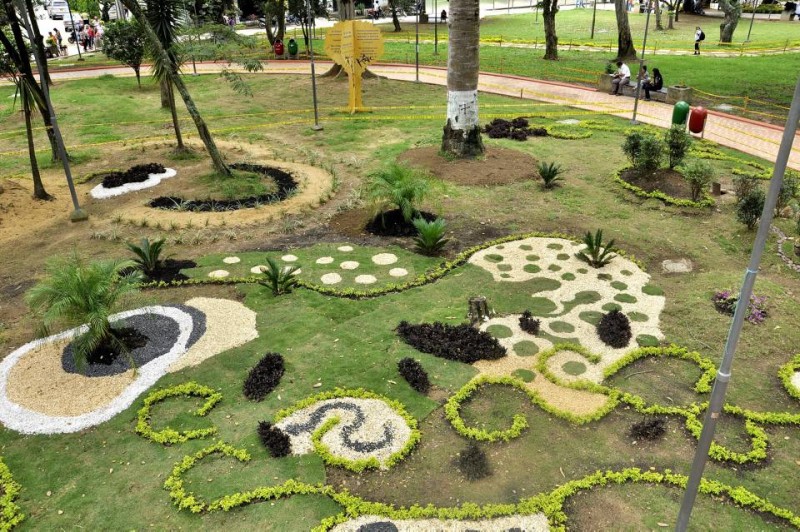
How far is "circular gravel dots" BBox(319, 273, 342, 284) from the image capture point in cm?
993

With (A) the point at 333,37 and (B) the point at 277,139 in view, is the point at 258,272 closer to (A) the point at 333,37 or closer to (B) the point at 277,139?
(B) the point at 277,139

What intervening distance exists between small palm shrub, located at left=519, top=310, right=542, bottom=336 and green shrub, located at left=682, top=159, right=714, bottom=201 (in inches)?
238

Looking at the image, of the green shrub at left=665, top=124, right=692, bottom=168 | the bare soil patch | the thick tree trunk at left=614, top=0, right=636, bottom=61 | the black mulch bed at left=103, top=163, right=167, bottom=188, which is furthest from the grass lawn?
the thick tree trunk at left=614, top=0, right=636, bottom=61

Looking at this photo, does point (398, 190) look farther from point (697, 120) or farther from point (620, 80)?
point (620, 80)

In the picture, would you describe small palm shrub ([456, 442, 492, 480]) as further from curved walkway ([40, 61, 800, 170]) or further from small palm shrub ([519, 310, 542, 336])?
curved walkway ([40, 61, 800, 170])

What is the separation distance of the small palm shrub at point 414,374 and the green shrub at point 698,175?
8052 millimetres

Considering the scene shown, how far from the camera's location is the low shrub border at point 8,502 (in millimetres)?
5660

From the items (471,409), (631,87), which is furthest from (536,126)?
(471,409)

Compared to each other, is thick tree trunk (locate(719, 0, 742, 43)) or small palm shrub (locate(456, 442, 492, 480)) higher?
thick tree trunk (locate(719, 0, 742, 43))

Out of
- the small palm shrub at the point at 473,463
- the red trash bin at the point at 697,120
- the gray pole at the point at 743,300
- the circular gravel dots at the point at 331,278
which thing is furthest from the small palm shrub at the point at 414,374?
the red trash bin at the point at 697,120

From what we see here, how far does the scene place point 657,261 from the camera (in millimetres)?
10359

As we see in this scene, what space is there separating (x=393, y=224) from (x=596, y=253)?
13.2 ft

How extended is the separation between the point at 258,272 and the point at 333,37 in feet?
43.8

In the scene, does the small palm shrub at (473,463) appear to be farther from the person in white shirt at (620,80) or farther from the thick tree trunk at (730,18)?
the thick tree trunk at (730,18)
